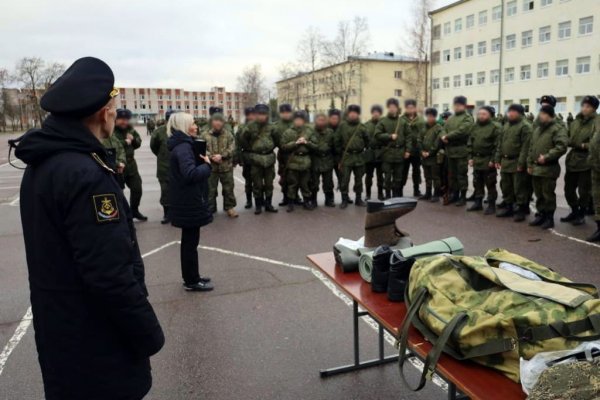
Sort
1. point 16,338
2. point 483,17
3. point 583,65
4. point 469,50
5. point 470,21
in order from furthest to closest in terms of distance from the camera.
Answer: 1. point 469,50
2. point 470,21
3. point 483,17
4. point 583,65
5. point 16,338

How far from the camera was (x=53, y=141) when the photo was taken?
1.85 m

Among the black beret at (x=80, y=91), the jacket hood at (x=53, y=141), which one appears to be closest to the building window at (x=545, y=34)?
→ the black beret at (x=80, y=91)

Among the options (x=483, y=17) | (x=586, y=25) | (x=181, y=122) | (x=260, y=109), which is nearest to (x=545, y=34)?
(x=586, y=25)

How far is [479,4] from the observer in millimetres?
49781

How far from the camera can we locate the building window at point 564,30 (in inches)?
1581

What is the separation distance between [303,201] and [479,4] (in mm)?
48034

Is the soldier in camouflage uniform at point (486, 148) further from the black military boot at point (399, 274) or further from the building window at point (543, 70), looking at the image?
the building window at point (543, 70)

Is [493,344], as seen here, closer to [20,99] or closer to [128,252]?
[128,252]

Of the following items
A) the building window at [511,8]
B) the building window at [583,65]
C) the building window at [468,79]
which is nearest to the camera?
the building window at [583,65]

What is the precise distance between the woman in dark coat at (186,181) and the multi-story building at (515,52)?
40.9m

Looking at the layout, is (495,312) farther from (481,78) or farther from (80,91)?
(481,78)

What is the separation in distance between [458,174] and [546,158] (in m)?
2.35

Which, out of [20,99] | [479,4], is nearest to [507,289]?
[479,4]

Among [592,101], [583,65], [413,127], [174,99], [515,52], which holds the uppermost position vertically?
[174,99]
